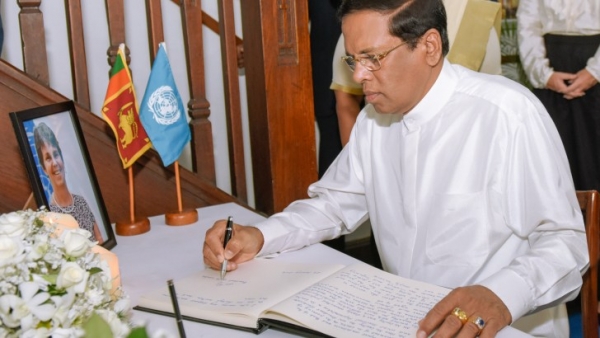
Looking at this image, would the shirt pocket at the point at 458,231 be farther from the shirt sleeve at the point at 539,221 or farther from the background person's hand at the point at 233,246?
the background person's hand at the point at 233,246

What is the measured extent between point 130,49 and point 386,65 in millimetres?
2346

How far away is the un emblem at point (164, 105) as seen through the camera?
7.33ft

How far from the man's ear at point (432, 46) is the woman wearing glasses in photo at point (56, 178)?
0.90m

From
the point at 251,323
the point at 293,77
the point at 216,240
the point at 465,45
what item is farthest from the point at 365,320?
the point at 465,45

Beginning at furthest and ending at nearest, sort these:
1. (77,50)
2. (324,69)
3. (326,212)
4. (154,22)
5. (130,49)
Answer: (130,49) < (324,69) < (154,22) < (77,50) < (326,212)

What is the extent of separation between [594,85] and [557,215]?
198 centimetres

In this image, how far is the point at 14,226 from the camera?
1.04m

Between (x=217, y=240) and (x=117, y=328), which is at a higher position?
(x=117, y=328)

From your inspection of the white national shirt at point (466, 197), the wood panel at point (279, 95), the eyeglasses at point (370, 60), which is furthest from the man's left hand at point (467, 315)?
the wood panel at point (279, 95)

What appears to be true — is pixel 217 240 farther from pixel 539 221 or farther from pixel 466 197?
pixel 539 221

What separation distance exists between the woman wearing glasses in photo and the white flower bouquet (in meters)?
0.75

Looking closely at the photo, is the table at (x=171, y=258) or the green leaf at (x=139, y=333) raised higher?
the green leaf at (x=139, y=333)

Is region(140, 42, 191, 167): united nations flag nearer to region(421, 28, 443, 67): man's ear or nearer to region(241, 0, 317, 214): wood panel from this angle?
region(241, 0, 317, 214): wood panel

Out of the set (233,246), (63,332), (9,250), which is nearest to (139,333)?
(63,332)
